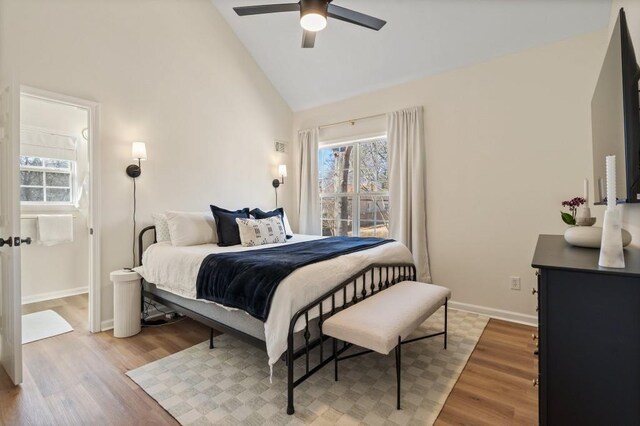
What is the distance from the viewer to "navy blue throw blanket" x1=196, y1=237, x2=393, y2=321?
1835 millimetres

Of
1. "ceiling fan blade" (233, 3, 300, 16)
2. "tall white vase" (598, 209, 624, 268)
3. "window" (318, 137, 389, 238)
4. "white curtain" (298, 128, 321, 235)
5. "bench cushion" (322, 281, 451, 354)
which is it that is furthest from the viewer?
"white curtain" (298, 128, 321, 235)

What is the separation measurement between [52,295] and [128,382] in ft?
9.44

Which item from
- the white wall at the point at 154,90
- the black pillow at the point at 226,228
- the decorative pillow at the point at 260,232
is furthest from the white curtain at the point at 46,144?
the decorative pillow at the point at 260,232

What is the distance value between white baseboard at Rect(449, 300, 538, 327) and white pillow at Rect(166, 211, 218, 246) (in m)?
2.81

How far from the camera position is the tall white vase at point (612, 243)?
1.00 m

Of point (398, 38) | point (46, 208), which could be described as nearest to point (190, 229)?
point (46, 208)

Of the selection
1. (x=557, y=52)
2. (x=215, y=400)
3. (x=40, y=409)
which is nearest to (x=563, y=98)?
(x=557, y=52)

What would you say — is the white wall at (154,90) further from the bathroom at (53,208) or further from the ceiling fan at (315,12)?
the ceiling fan at (315,12)

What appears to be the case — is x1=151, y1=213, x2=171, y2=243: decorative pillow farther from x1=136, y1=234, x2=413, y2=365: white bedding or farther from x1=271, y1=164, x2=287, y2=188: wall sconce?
x1=271, y1=164, x2=287, y2=188: wall sconce

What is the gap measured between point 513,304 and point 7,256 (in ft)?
13.9

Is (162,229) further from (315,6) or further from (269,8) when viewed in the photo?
(315,6)

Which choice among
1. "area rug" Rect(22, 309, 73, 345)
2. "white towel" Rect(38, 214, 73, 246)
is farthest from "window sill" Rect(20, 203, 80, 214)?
"area rug" Rect(22, 309, 73, 345)

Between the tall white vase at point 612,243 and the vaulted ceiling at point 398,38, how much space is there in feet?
8.56

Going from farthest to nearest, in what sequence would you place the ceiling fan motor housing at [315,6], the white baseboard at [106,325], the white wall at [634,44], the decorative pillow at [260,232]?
the decorative pillow at [260,232] < the white baseboard at [106,325] < the ceiling fan motor housing at [315,6] < the white wall at [634,44]
